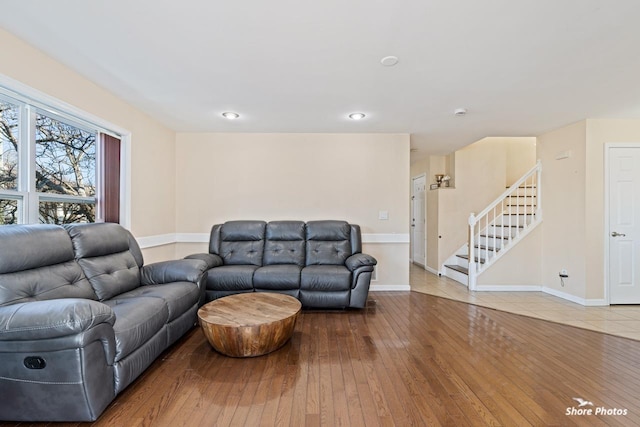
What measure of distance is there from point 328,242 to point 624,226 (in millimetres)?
3871

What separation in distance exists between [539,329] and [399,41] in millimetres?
3071

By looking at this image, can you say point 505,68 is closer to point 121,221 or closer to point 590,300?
point 590,300

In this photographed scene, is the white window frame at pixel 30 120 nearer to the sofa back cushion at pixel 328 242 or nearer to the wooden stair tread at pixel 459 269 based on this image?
the sofa back cushion at pixel 328 242

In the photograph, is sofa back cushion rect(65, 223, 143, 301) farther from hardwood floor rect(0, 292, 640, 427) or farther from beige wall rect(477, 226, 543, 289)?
beige wall rect(477, 226, 543, 289)

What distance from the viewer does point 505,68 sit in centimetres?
236

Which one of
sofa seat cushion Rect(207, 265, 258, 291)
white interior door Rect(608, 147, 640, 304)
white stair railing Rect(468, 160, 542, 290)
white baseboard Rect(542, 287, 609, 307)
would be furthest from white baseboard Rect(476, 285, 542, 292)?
sofa seat cushion Rect(207, 265, 258, 291)

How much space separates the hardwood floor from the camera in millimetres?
→ 1632

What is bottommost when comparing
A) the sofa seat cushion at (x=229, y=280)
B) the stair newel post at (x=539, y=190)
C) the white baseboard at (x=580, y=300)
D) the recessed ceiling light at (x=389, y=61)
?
the white baseboard at (x=580, y=300)

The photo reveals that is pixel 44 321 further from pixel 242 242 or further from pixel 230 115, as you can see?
pixel 230 115

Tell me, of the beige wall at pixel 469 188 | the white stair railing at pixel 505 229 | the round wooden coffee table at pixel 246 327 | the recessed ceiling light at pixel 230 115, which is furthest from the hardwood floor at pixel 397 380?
the beige wall at pixel 469 188

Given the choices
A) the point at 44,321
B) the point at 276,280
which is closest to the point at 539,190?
the point at 276,280

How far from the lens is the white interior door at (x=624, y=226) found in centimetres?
366

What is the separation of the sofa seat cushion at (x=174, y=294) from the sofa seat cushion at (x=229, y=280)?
563 mm

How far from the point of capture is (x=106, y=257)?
8.23 feet
